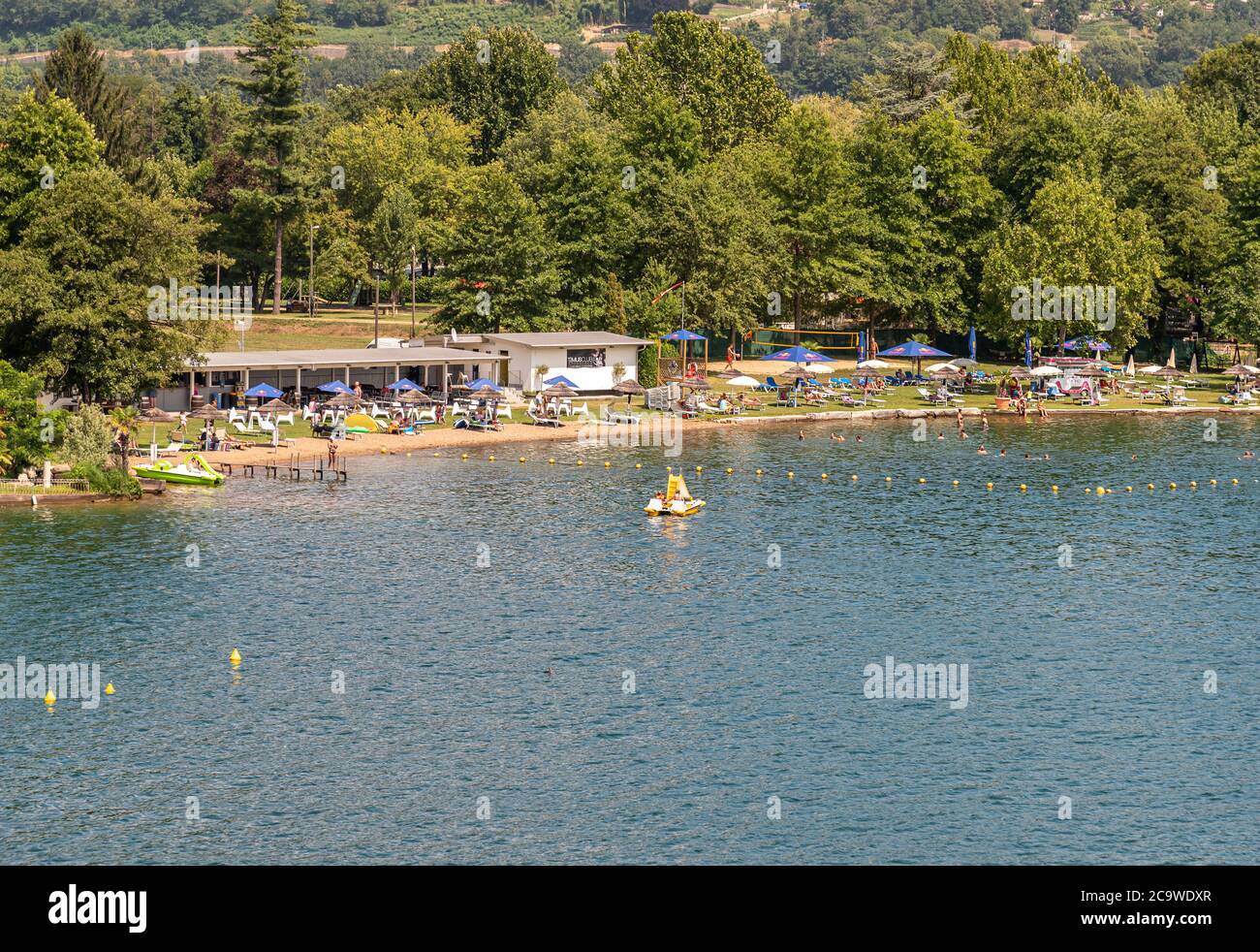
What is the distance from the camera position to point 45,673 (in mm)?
49469

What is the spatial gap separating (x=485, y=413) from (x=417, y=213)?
2419 inches

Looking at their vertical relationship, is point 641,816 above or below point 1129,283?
below

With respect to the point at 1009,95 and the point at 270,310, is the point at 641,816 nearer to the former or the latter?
the point at 270,310

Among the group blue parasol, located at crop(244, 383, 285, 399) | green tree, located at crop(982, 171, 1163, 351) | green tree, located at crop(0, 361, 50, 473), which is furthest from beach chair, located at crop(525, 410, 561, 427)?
green tree, located at crop(982, 171, 1163, 351)

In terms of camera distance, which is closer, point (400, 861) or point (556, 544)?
point (400, 861)

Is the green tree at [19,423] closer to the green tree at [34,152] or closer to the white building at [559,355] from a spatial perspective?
the green tree at [34,152]

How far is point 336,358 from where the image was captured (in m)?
104

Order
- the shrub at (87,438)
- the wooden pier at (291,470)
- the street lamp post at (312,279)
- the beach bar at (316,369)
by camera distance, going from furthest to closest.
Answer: the street lamp post at (312,279), the beach bar at (316,369), the wooden pier at (291,470), the shrub at (87,438)

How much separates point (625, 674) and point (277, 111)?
10805cm

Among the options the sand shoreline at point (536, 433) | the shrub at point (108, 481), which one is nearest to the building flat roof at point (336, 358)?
the sand shoreline at point (536, 433)

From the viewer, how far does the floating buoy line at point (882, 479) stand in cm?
8662

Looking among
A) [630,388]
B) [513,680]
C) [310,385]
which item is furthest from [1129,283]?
[513,680]

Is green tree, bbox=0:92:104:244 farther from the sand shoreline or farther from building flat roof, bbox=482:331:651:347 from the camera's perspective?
building flat roof, bbox=482:331:651:347

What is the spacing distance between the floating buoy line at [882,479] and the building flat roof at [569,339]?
1998 cm
